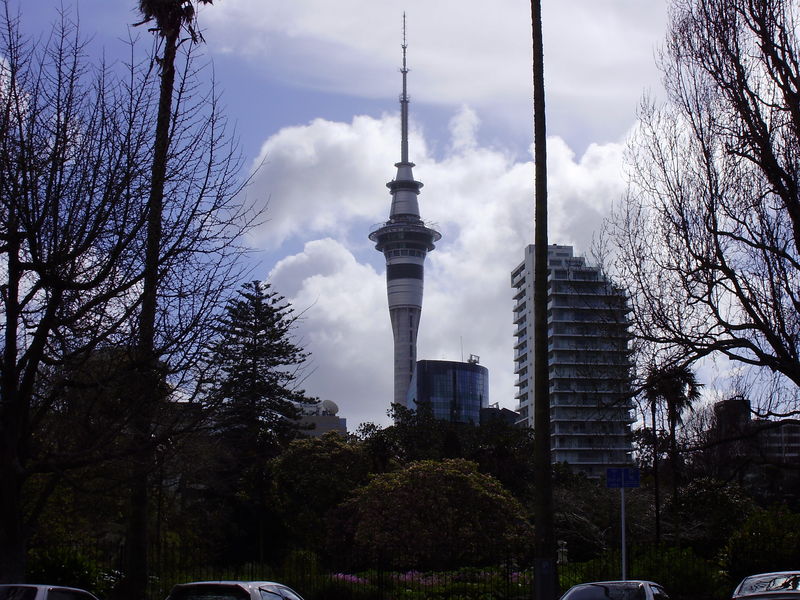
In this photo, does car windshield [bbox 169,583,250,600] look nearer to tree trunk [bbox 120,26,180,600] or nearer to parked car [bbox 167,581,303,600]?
parked car [bbox 167,581,303,600]

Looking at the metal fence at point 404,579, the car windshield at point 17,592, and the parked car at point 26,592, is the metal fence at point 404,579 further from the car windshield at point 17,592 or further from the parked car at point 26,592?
the car windshield at point 17,592

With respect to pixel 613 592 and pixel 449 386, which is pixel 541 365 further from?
pixel 449 386

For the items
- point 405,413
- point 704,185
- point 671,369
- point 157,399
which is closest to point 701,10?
point 704,185

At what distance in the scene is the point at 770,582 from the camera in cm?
1416

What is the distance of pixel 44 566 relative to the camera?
796 inches

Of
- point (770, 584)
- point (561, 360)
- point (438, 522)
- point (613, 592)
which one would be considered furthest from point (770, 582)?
point (561, 360)

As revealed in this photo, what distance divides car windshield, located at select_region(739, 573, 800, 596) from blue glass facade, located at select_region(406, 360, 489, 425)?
165 metres

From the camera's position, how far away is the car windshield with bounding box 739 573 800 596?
13644 mm

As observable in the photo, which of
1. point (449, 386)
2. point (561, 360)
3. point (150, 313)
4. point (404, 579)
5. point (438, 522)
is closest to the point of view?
point (150, 313)

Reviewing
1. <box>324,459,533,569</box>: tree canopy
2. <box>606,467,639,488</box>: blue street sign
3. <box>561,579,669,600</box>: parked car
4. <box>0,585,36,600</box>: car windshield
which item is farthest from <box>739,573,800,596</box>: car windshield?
<box>324,459,533,569</box>: tree canopy

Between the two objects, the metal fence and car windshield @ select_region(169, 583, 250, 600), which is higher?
car windshield @ select_region(169, 583, 250, 600)

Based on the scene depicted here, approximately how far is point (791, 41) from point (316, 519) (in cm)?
3487

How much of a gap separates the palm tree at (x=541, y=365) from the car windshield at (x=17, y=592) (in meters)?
6.49

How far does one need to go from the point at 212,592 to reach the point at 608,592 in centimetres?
595
